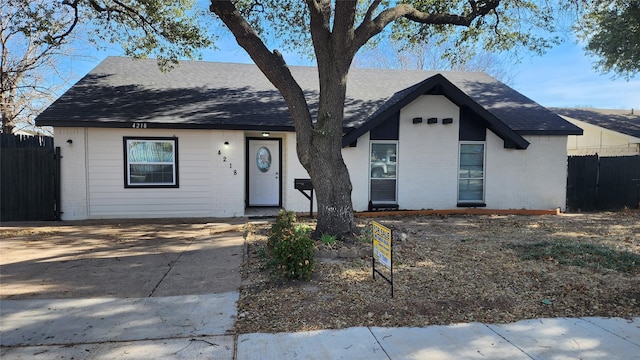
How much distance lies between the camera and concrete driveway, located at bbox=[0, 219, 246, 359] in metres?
3.81

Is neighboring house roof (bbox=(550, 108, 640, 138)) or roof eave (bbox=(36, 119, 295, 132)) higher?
neighboring house roof (bbox=(550, 108, 640, 138))

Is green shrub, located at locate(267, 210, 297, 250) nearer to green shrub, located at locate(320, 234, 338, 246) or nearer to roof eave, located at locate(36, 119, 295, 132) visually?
green shrub, located at locate(320, 234, 338, 246)

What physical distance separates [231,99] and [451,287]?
918 centimetres

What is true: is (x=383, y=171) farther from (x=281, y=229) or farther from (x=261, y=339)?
(x=261, y=339)

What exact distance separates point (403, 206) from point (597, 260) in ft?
19.8

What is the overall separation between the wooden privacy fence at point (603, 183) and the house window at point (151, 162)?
41.1 feet

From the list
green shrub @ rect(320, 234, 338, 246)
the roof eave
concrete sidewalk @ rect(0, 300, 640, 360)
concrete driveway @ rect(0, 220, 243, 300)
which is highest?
the roof eave

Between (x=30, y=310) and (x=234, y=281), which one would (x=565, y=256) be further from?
(x=30, y=310)

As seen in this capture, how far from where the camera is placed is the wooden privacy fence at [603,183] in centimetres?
1339

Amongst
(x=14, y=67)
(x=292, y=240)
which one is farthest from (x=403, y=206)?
(x=14, y=67)

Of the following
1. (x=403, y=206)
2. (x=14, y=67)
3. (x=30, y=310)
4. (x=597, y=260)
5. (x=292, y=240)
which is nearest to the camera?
(x=30, y=310)

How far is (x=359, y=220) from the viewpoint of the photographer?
34.6 ft

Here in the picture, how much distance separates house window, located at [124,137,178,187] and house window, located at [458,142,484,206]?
27.8ft

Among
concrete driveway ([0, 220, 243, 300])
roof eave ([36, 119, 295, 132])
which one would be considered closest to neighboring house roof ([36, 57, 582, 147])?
roof eave ([36, 119, 295, 132])
